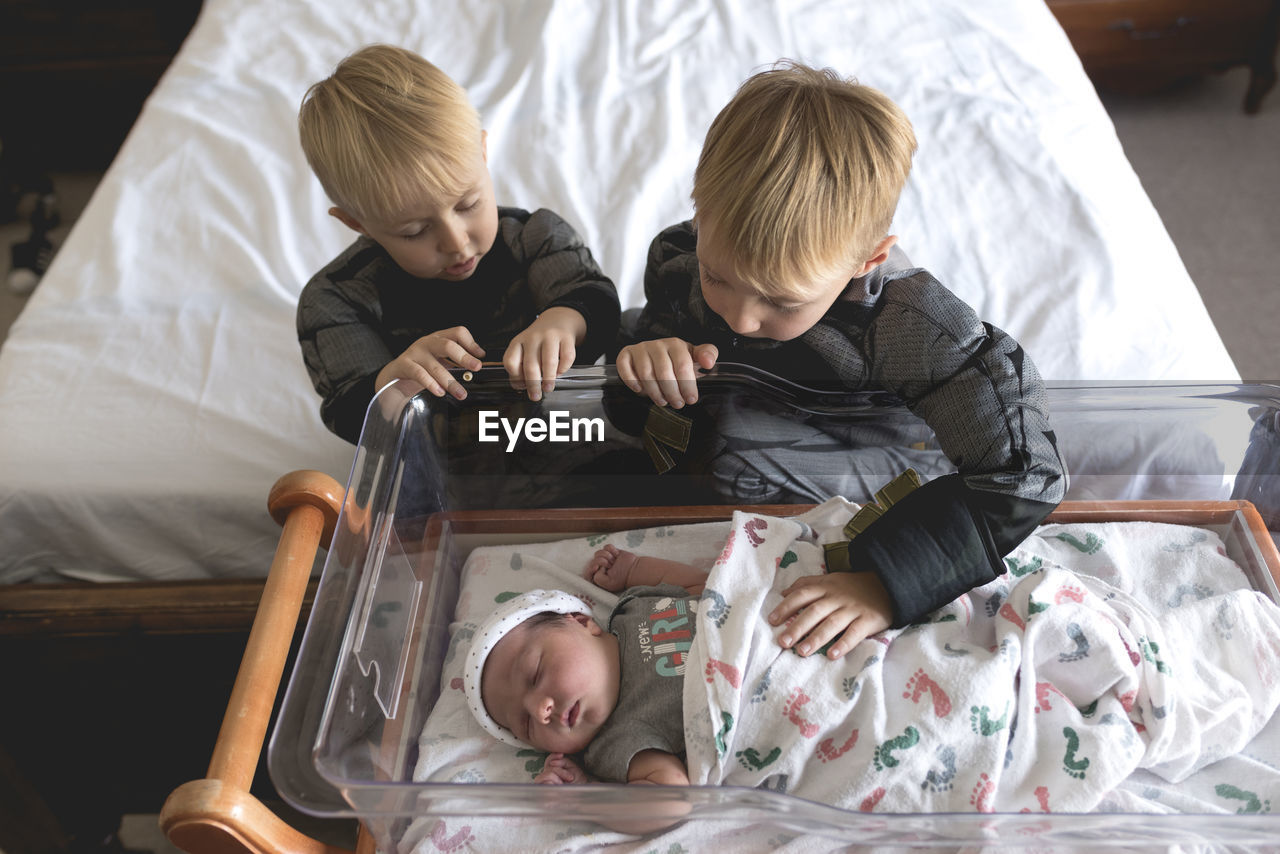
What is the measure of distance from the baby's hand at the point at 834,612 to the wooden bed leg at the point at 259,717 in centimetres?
41

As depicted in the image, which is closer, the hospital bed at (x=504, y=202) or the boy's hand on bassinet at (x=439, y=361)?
the boy's hand on bassinet at (x=439, y=361)

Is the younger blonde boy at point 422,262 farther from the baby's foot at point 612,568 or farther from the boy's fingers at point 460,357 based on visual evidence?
the baby's foot at point 612,568

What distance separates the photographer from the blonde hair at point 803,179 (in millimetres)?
742

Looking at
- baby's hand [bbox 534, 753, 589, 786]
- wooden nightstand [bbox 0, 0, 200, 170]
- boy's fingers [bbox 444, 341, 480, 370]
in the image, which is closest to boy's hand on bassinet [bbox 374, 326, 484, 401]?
boy's fingers [bbox 444, 341, 480, 370]

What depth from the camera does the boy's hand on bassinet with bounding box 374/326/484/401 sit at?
35.6 inches

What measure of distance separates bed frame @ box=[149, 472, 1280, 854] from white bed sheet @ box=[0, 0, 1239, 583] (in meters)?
0.23

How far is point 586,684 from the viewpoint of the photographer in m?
0.83

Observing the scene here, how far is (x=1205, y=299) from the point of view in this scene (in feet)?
6.13

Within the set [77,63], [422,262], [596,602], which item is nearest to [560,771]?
[596,602]

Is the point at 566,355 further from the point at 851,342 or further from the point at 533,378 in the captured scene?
the point at 851,342

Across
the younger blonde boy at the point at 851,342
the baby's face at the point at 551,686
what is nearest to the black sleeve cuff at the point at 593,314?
the younger blonde boy at the point at 851,342

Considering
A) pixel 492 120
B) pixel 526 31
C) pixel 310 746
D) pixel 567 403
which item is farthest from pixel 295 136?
pixel 310 746

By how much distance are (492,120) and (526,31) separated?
23 cm

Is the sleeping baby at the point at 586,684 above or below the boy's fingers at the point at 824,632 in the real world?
below
